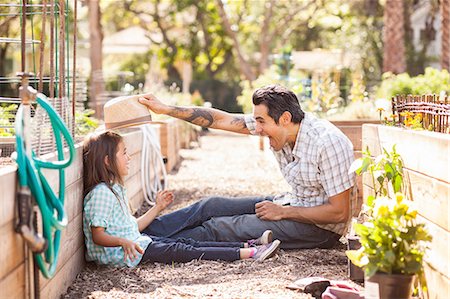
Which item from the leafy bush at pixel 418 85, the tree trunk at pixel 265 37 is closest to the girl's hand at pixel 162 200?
the leafy bush at pixel 418 85

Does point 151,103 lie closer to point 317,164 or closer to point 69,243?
point 317,164

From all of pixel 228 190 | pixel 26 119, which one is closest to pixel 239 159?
pixel 228 190

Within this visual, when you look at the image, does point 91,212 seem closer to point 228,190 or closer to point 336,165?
point 336,165

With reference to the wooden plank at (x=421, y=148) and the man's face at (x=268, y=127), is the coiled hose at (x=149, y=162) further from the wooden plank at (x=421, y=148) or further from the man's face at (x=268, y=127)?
the wooden plank at (x=421, y=148)

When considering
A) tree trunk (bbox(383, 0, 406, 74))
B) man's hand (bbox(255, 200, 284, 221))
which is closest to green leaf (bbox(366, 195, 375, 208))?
man's hand (bbox(255, 200, 284, 221))

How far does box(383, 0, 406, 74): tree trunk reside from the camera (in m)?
18.9

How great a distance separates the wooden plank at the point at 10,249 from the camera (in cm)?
330

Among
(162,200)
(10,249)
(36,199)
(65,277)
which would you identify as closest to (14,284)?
(10,249)

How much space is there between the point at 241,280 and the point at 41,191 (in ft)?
4.81

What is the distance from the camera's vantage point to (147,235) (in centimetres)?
550

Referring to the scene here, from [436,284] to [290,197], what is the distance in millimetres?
1892

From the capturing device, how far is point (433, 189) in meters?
3.81

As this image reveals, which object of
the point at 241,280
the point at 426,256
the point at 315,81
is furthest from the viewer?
the point at 315,81

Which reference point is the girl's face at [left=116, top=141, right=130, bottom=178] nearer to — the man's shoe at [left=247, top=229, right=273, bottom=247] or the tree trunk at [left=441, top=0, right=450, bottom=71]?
the man's shoe at [left=247, top=229, right=273, bottom=247]
